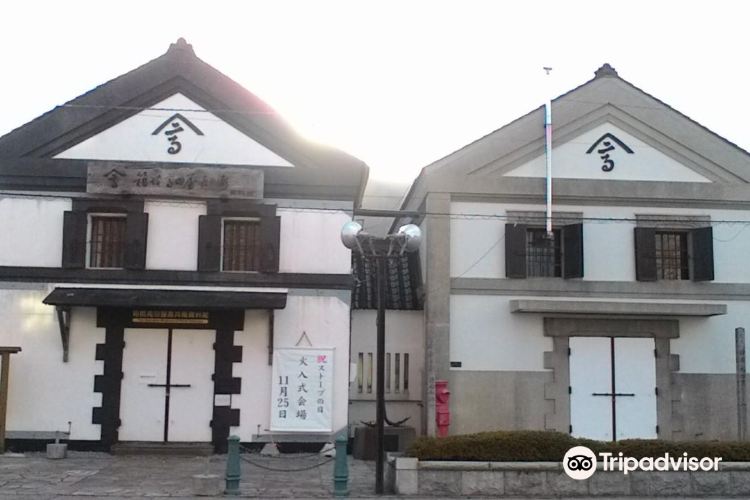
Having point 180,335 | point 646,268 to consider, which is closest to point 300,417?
point 180,335

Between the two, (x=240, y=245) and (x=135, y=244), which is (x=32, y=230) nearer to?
(x=135, y=244)

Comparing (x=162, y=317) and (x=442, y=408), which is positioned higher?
(x=162, y=317)

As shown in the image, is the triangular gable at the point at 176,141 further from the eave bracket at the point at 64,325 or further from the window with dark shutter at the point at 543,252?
the window with dark shutter at the point at 543,252

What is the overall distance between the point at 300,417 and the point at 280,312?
225 centimetres

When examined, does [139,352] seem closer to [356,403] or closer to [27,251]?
[27,251]

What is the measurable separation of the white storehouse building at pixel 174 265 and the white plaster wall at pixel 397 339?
1.21 meters

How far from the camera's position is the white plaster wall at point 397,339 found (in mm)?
18750

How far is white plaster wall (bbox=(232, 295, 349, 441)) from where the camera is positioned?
1731cm

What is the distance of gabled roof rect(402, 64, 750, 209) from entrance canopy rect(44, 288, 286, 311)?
15.6 ft

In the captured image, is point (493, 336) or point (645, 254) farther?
point (645, 254)

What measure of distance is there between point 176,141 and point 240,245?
2647mm

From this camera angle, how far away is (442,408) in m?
16.7


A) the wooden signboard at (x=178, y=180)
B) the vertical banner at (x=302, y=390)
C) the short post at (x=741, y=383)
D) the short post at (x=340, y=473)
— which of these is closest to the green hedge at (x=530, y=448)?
the short post at (x=340, y=473)

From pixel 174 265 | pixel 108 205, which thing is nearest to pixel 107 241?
pixel 108 205
